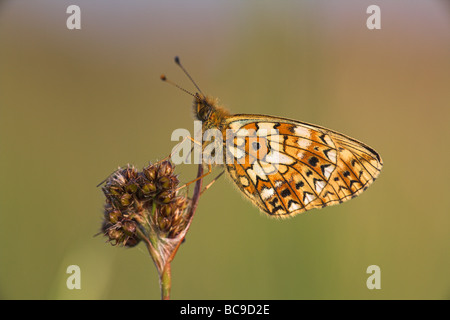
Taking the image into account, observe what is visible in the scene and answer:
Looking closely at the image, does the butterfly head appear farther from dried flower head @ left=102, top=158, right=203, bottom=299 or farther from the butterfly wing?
dried flower head @ left=102, top=158, right=203, bottom=299

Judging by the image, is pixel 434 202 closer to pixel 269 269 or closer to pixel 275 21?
pixel 269 269

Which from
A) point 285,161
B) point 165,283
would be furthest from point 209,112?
point 165,283

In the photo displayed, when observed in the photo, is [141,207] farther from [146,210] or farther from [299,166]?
[299,166]

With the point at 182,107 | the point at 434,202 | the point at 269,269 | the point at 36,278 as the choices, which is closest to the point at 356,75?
the point at 434,202

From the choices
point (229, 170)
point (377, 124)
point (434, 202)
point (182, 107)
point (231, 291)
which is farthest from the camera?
point (182, 107)

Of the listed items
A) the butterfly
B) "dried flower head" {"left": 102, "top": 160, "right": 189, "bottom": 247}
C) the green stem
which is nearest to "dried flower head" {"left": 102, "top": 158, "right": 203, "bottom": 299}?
"dried flower head" {"left": 102, "top": 160, "right": 189, "bottom": 247}
